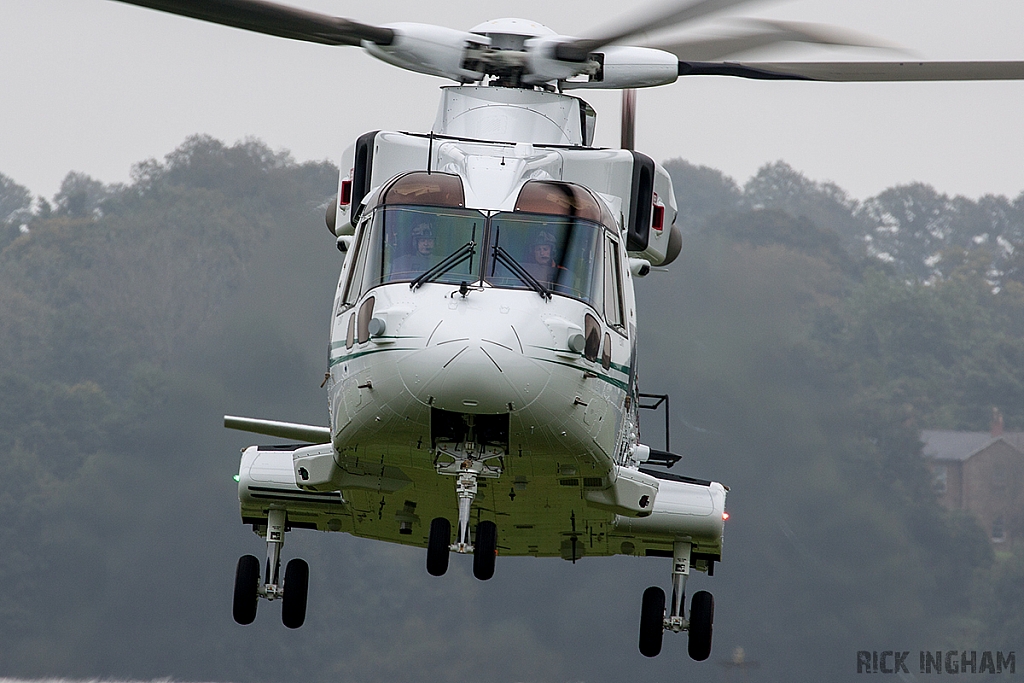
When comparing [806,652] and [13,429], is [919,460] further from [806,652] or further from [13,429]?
[13,429]

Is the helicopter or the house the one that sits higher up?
the house

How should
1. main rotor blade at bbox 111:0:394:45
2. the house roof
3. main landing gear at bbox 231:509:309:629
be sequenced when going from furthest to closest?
the house roof
main landing gear at bbox 231:509:309:629
main rotor blade at bbox 111:0:394:45

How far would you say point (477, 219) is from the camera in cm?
1030

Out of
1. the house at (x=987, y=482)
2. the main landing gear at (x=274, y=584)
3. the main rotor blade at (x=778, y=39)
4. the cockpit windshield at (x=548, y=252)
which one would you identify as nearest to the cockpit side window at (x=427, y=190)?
the cockpit windshield at (x=548, y=252)

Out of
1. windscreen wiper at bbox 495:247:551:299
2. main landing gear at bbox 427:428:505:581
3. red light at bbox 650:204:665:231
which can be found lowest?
main landing gear at bbox 427:428:505:581

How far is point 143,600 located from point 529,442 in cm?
2411

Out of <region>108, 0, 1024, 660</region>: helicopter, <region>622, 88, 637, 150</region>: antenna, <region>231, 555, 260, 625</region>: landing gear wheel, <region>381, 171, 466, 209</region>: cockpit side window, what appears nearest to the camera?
<region>108, 0, 1024, 660</region>: helicopter

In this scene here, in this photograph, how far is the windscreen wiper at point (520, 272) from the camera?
9914mm

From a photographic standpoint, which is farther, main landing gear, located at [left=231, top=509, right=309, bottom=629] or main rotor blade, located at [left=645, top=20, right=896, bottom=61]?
main landing gear, located at [left=231, top=509, right=309, bottom=629]

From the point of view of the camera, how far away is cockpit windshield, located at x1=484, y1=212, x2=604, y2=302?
1009 centimetres

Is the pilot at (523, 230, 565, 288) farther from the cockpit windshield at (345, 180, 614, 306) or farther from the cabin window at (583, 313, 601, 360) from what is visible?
the cabin window at (583, 313, 601, 360)

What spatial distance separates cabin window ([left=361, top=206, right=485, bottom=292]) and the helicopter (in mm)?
13

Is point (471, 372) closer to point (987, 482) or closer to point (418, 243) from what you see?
point (418, 243)

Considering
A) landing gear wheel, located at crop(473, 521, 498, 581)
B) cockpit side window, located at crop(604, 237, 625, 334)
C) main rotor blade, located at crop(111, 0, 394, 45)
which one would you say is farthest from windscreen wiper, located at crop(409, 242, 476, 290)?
main rotor blade, located at crop(111, 0, 394, 45)
